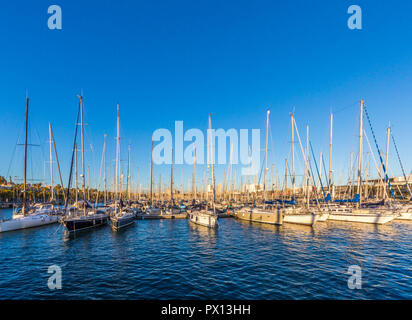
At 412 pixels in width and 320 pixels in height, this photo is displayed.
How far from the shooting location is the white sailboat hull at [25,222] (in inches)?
1187

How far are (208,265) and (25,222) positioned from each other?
3333 cm

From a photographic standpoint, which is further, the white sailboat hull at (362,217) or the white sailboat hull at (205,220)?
the white sailboat hull at (362,217)

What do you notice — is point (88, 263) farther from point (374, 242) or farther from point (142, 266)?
point (374, 242)

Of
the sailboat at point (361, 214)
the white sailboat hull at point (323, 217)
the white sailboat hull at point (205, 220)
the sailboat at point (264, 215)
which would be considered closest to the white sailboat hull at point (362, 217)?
the sailboat at point (361, 214)

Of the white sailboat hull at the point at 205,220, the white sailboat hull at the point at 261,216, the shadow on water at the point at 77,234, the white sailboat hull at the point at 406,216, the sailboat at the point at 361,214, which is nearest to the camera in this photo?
the shadow on water at the point at 77,234

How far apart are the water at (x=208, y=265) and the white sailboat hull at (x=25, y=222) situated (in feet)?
13.4

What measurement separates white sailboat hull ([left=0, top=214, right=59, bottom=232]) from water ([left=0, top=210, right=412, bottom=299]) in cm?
408

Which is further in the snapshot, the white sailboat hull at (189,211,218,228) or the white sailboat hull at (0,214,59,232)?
the white sailboat hull at (189,211,218,228)

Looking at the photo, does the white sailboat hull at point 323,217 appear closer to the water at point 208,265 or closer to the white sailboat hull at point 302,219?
the white sailboat hull at point 302,219

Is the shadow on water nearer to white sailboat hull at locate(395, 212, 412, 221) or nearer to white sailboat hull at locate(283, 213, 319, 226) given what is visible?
white sailboat hull at locate(283, 213, 319, 226)

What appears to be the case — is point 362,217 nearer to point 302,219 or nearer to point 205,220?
point 302,219

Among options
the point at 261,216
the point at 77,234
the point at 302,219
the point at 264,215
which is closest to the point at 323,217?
the point at 302,219

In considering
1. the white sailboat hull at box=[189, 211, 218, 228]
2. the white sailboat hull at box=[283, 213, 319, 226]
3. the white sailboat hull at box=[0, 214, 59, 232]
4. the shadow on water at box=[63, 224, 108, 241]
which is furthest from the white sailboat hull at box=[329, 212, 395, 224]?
Answer: the white sailboat hull at box=[0, 214, 59, 232]

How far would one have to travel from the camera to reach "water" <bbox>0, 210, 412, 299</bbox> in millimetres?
12523
